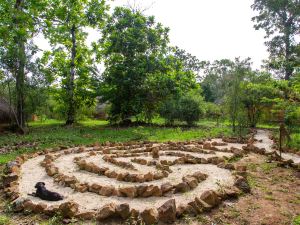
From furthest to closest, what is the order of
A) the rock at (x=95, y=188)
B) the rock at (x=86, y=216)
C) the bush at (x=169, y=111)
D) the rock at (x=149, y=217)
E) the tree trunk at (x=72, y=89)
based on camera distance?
the tree trunk at (x=72, y=89), the bush at (x=169, y=111), the rock at (x=95, y=188), the rock at (x=86, y=216), the rock at (x=149, y=217)

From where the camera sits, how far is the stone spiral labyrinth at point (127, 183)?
184 inches

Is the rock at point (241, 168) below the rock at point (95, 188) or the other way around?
the other way around

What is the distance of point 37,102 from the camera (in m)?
18.6

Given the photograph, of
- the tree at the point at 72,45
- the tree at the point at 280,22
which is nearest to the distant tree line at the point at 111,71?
the tree at the point at 72,45

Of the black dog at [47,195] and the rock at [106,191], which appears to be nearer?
the black dog at [47,195]

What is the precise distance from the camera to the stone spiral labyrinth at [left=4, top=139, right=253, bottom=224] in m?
4.68

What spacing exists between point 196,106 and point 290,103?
13274mm

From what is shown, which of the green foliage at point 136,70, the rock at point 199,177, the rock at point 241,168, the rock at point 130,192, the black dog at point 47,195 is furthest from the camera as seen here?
the green foliage at point 136,70

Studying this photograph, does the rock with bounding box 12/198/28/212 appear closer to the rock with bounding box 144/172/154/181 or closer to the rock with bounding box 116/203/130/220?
the rock with bounding box 116/203/130/220

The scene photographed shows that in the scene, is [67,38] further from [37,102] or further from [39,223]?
[39,223]

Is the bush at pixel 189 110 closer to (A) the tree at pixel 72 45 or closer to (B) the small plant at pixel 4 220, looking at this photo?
(A) the tree at pixel 72 45

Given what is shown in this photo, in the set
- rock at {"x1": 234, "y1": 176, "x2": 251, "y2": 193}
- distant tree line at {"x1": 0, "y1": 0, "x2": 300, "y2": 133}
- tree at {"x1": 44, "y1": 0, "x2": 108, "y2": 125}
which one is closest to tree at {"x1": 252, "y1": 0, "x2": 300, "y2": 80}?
distant tree line at {"x1": 0, "y1": 0, "x2": 300, "y2": 133}

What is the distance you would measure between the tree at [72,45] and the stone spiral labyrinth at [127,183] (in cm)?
1111

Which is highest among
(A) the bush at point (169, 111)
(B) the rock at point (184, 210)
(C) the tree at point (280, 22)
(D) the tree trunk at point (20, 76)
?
(C) the tree at point (280, 22)
